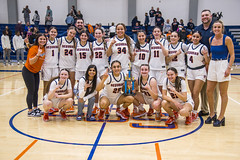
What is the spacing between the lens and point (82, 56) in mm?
4977

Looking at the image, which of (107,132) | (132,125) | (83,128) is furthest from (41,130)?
(132,125)

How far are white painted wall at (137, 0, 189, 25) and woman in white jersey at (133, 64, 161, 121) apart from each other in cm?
1653

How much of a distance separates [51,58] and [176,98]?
2685mm

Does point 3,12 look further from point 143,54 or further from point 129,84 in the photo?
point 129,84

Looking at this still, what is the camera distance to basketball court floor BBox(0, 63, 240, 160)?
3117mm

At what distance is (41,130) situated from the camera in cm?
405

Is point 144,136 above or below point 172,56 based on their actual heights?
below

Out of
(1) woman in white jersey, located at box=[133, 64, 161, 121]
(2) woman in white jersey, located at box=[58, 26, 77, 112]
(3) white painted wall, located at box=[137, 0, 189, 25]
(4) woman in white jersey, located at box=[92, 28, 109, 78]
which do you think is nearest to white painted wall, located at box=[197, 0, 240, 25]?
(3) white painted wall, located at box=[137, 0, 189, 25]

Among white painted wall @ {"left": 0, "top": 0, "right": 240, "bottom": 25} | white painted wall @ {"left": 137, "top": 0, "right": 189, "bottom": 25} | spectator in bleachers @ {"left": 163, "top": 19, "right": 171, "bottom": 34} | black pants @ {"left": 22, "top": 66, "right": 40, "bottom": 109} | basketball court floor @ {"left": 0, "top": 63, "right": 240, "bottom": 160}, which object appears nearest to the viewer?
basketball court floor @ {"left": 0, "top": 63, "right": 240, "bottom": 160}

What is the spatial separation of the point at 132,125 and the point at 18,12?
19.5m

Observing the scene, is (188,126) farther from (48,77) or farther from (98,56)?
(48,77)

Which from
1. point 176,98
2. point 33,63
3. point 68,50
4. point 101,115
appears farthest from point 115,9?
point 176,98

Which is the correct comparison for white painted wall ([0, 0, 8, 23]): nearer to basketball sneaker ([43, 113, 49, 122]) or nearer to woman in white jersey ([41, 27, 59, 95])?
woman in white jersey ([41, 27, 59, 95])

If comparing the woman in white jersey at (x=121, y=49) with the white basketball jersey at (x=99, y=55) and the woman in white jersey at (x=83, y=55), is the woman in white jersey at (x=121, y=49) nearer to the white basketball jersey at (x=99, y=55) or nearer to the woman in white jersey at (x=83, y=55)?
the white basketball jersey at (x=99, y=55)
